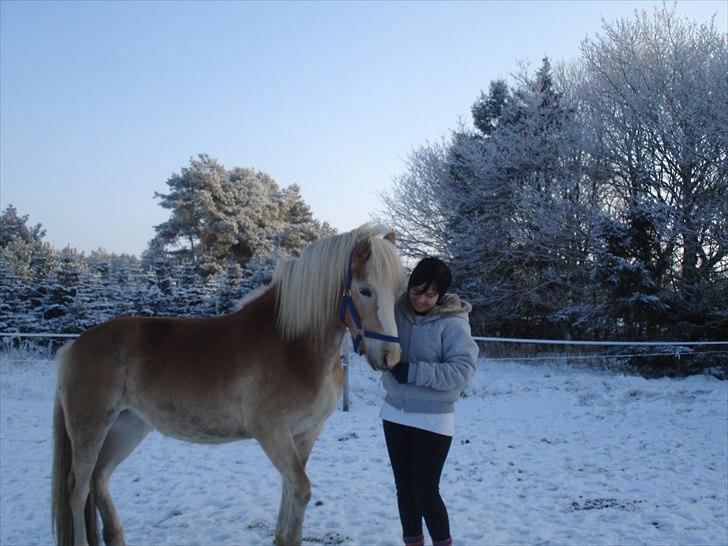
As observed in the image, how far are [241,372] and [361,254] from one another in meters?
0.87

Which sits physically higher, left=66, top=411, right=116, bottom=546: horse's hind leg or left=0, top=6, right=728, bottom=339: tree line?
left=0, top=6, right=728, bottom=339: tree line

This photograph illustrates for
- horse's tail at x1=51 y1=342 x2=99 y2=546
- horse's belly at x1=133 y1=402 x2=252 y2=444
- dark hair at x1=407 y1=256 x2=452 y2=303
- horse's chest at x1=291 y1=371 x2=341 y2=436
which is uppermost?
dark hair at x1=407 y1=256 x2=452 y2=303

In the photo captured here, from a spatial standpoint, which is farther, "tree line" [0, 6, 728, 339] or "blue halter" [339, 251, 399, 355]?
"tree line" [0, 6, 728, 339]

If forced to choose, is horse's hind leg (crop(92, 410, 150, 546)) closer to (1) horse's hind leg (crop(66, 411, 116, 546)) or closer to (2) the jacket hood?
(1) horse's hind leg (crop(66, 411, 116, 546))

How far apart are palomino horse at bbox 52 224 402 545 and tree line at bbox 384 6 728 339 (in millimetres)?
10744

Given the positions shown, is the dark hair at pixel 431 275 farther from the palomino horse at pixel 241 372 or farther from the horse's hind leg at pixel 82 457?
the horse's hind leg at pixel 82 457

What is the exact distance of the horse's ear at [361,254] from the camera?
2.56 metres

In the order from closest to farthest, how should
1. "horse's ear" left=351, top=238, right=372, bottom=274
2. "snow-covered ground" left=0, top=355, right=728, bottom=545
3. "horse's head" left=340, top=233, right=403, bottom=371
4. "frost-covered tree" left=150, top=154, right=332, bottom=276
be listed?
"horse's head" left=340, top=233, right=403, bottom=371
"horse's ear" left=351, top=238, right=372, bottom=274
"snow-covered ground" left=0, top=355, right=728, bottom=545
"frost-covered tree" left=150, top=154, right=332, bottom=276

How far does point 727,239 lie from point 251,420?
12.7 metres

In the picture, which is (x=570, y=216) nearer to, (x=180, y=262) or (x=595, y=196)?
(x=595, y=196)

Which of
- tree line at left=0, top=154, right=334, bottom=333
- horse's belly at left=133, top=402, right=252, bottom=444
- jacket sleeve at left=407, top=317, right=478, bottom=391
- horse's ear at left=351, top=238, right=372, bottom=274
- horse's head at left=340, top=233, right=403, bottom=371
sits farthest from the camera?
tree line at left=0, top=154, right=334, bottom=333

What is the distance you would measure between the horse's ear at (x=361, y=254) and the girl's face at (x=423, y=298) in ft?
0.87

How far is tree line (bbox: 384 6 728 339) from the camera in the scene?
1233cm

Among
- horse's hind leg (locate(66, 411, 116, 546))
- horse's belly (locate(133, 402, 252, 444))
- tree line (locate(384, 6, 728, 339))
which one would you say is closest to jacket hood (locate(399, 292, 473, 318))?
horse's belly (locate(133, 402, 252, 444))
